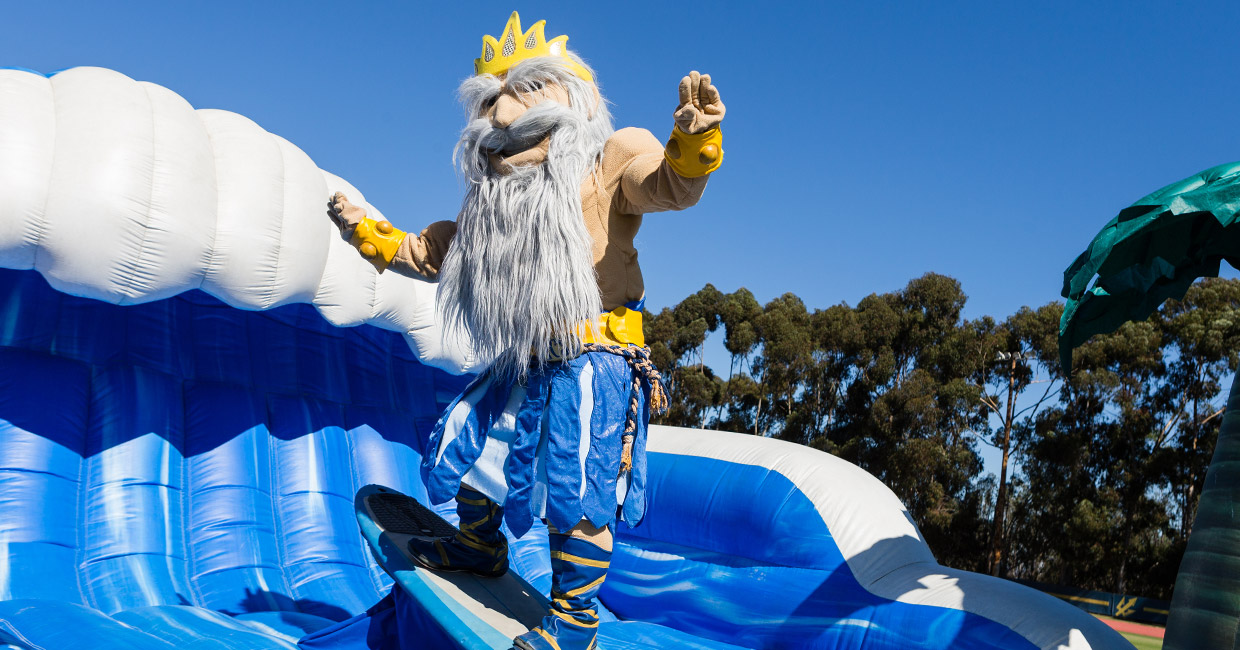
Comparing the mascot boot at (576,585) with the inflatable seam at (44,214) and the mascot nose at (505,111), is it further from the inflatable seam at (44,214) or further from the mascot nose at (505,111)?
the inflatable seam at (44,214)

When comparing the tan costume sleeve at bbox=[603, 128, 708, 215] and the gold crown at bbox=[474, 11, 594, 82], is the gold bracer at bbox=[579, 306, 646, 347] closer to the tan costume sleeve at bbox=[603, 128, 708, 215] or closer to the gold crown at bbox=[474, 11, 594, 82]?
the tan costume sleeve at bbox=[603, 128, 708, 215]

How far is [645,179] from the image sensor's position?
Result: 5.29 feet

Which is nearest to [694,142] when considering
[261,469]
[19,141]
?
[19,141]

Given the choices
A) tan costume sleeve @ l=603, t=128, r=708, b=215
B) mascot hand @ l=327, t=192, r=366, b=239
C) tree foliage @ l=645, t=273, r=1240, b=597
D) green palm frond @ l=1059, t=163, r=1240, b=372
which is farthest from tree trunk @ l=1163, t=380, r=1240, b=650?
tree foliage @ l=645, t=273, r=1240, b=597

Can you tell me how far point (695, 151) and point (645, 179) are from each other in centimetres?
17

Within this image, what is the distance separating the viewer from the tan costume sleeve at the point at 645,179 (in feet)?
5.11

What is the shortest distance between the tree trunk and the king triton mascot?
1048 mm

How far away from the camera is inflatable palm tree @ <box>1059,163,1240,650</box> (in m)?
1.60

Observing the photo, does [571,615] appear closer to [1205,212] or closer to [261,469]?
[1205,212]

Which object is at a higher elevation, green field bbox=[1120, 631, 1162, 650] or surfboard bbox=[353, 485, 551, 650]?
surfboard bbox=[353, 485, 551, 650]

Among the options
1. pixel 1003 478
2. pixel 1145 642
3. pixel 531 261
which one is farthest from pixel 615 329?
pixel 1003 478

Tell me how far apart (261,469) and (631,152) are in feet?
6.25

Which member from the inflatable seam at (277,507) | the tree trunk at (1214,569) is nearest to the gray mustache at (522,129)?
the tree trunk at (1214,569)

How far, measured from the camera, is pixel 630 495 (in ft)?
5.63
